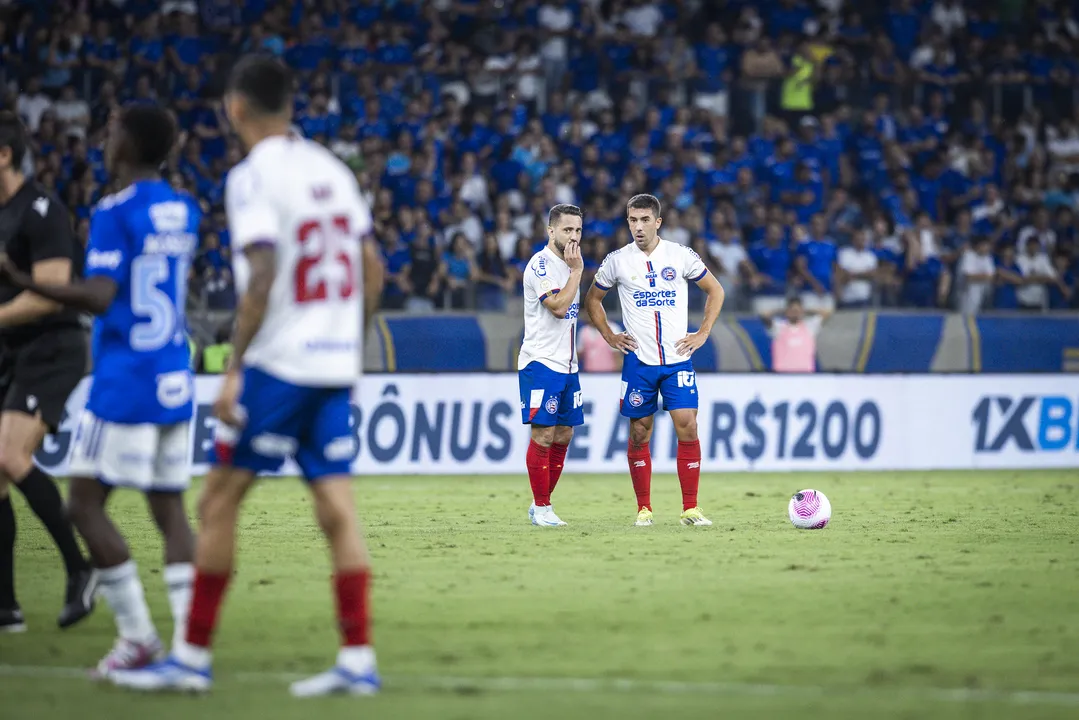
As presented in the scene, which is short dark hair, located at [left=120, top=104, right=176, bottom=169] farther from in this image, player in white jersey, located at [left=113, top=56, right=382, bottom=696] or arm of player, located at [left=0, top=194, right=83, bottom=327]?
player in white jersey, located at [left=113, top=56, right=382, bottom=696]

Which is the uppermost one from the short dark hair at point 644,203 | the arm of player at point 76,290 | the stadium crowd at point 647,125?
the stadium crowd at point 647,125

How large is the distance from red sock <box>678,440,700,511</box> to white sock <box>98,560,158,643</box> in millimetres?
6427

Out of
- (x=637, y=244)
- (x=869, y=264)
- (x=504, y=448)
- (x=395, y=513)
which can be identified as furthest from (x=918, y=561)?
(x=869, y=264)

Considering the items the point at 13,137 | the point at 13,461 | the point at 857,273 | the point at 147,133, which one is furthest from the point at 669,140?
the point at 147,133

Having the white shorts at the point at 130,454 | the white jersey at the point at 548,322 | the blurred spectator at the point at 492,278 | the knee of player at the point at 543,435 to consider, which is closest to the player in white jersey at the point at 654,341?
the white jersey at the point at 548,322

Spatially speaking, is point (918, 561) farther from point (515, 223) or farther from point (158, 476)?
point (515, 223)

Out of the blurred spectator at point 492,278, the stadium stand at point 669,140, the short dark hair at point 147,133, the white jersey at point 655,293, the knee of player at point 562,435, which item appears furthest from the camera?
the stadium stand at point 669,140

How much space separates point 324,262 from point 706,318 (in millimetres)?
7287

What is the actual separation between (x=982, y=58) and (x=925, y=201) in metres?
3.89

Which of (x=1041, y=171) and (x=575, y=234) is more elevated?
(x=1041, y=171)

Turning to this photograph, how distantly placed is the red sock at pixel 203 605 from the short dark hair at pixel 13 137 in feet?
9.35

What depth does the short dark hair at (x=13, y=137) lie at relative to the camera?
311 inches

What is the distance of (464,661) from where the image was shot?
6785mm

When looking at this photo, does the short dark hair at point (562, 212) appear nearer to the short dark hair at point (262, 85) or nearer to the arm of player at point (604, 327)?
the arm of player at point (604, 327)
